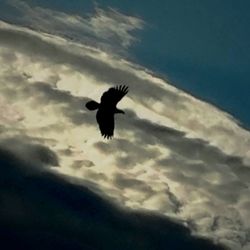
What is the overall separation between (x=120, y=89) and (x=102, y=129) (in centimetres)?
162

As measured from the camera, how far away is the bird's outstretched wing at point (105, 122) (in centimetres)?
1316

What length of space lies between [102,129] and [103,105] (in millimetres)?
943

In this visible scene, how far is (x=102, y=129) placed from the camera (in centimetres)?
1340

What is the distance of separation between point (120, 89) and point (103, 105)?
2.77 ft

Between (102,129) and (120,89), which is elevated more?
(120,89)

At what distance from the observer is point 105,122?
44.0ft

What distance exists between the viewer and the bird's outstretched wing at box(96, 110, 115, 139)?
13.2 meters

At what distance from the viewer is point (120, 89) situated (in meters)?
13.1

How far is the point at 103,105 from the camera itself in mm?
13023
